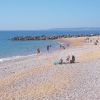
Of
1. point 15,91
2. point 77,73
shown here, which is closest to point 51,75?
point 77,73

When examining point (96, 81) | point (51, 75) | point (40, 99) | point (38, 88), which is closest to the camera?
point (40, 99)

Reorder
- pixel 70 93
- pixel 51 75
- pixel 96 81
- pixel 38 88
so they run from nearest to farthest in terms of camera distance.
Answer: pixel 70 93
pixel 38 88
pixel 96 81
pixel 51 75

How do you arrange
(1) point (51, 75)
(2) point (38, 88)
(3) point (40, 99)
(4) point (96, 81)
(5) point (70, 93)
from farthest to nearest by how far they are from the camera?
(1) point (51, 75)
(4) point (96, 81)
(2) point (38, 88)
(5) point (70, 93)
(3) point (40, 99)

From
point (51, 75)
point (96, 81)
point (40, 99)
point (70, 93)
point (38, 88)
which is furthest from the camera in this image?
point (51, 75)

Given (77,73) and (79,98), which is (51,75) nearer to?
(77,73)

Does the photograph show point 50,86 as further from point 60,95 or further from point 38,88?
point 60,95

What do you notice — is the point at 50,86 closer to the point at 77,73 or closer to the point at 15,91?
the point at 15,91

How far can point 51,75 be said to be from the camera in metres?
22.1

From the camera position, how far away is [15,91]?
17234mm

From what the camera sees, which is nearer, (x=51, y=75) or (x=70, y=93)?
(x=70, y=93)

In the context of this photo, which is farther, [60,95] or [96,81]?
[96,81]

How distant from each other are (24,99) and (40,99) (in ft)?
2.45

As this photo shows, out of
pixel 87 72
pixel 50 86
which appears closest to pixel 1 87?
pixel 50 86

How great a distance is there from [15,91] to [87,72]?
7.35 meters
